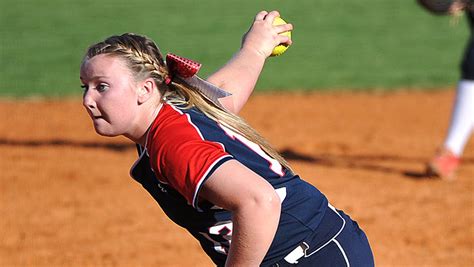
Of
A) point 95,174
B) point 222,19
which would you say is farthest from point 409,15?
point 95,174

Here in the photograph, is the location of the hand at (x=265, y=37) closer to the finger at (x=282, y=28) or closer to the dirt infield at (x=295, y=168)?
the finger at (x=282, y=28)

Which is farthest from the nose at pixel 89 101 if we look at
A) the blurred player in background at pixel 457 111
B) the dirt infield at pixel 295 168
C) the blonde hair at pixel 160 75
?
the blurred player in background at pixel 457 111

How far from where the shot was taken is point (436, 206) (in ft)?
22.5

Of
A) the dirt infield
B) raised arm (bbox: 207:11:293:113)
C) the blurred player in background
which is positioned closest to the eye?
raised arm (bbox: 207:11:293:113)

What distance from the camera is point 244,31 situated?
1592cm

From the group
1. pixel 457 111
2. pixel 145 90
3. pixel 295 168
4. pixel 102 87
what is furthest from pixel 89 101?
pixel 457 111

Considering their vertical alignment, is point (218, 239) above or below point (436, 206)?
above

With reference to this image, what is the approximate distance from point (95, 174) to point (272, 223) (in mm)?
5442

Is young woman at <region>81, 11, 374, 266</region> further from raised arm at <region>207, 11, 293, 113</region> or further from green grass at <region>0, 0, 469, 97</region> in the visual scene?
green grass at <region>0, 0, 469, 97</region>

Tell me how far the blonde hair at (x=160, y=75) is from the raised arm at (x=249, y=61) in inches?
14.3

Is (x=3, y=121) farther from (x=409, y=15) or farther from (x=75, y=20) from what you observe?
(x=409, y=15)

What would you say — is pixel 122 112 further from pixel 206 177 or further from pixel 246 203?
pixel 246 203

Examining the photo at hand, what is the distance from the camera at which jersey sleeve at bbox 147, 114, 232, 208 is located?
2533 mm

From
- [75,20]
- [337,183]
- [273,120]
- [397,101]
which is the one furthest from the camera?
[75,20]
